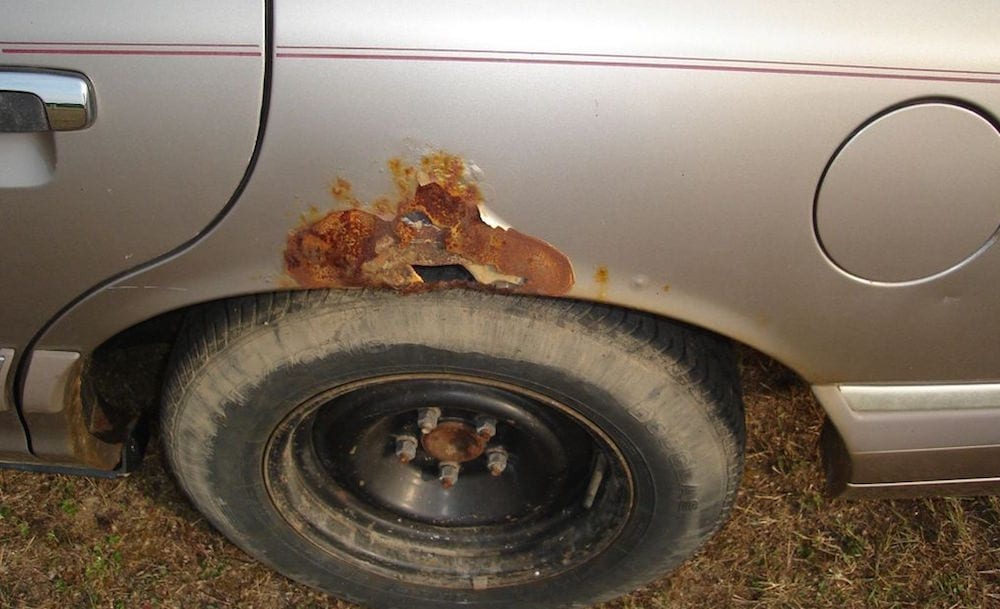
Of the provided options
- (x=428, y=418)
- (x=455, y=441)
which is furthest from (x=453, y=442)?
(x=428, y=418)

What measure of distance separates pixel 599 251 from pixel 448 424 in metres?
0.64

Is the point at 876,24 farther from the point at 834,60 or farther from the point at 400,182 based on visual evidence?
the point at 400,182

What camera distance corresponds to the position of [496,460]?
193 centimetres

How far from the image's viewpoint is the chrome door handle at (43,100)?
49.1 inches

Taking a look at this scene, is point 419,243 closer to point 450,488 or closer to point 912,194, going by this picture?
point 912,194

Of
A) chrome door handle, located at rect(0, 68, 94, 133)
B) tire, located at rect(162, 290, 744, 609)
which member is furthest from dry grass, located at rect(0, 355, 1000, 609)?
chrome door handle, located at rect(0, 68, 94, 133)

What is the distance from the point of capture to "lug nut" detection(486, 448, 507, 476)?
6.28ft

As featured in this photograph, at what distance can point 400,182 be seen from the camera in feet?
4.29

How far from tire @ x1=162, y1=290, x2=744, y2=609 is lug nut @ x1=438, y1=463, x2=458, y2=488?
0.8 inches

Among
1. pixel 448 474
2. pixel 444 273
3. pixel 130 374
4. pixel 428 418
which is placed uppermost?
pixel 444 273

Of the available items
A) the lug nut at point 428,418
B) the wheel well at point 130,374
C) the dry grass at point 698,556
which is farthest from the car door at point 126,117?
the dry grass at point 698,556

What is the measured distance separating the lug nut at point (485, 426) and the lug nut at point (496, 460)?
0.38 feet

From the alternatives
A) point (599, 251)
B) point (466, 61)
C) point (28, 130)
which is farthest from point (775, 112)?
point (28, 130)

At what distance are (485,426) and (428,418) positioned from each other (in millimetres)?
116
